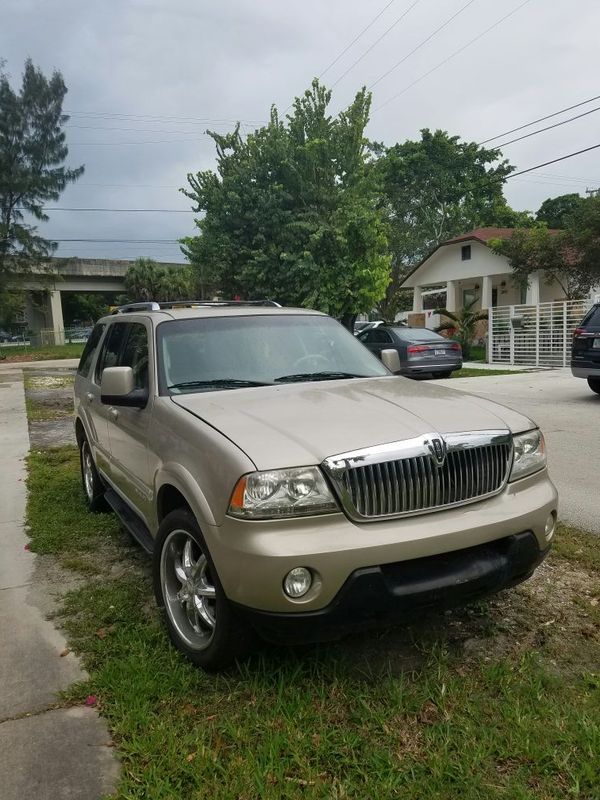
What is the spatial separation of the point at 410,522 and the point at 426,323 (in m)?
32.8

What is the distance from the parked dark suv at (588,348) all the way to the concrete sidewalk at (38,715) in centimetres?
961

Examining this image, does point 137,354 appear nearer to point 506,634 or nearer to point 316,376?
point 316,376

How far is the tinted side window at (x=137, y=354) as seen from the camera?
3.94m

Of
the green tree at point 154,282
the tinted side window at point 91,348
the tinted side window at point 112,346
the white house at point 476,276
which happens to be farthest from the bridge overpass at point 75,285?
the tinted side window at point 112,346

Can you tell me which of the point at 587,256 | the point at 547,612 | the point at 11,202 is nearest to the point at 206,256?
the point at 587,256

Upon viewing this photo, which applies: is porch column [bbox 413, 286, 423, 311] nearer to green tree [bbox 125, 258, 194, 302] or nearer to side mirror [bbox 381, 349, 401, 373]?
green tree [bbox 125, 258, 194, 302]

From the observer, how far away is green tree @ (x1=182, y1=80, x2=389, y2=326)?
1994cm

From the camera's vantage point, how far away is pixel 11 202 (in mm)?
41500

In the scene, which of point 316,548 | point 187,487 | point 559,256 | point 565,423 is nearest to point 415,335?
point 565,423

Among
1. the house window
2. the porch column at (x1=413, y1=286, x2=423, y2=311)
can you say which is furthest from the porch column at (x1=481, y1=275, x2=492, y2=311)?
the porch column at (x1=413, y1=286, x2=423, y2=311)

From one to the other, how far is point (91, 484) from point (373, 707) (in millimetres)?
3810

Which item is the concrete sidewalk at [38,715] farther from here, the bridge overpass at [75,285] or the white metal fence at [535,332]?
the bridge overpass at [75,285]

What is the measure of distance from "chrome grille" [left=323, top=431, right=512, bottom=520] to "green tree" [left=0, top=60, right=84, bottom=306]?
1643 inches

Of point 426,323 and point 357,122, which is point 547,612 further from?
point 426,323
